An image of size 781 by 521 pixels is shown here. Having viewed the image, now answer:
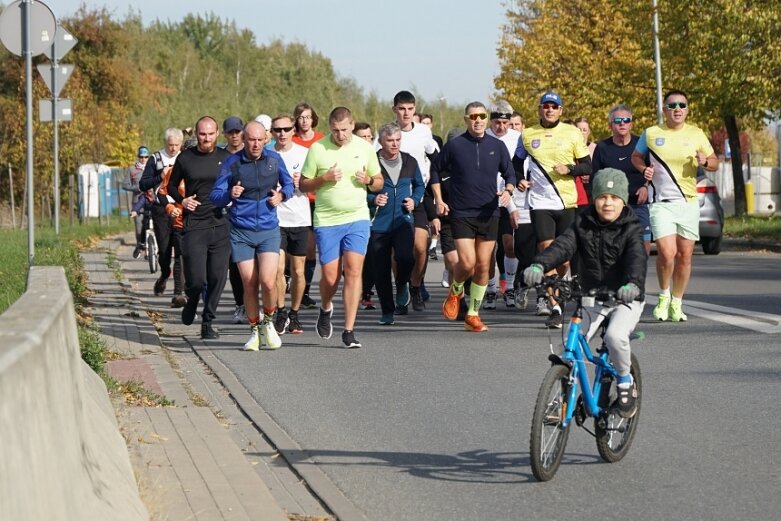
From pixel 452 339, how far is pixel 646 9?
29177 millimetres

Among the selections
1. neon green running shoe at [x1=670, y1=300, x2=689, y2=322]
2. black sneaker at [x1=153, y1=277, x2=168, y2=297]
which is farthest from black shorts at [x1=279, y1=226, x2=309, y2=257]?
black sneaker at [x1=153, y1=277, x2=168, y2=297]

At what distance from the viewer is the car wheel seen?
2619cm

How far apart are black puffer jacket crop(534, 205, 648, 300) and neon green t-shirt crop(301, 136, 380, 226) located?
16.6ft

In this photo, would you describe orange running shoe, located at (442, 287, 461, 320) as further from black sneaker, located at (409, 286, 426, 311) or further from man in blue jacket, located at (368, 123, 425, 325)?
black sneaker, located at (409, 286, 426, 311)

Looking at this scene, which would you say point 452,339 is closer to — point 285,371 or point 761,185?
point 285,371

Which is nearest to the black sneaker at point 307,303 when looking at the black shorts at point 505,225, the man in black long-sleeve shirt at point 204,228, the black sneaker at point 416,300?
the black sneaker at point 416,300

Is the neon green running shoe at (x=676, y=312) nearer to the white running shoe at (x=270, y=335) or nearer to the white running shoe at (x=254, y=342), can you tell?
the white running shoe at (x=270, y=335)

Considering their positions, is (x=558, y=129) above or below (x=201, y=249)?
above

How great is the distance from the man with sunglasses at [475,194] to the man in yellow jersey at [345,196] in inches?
48.8

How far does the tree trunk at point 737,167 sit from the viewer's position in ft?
132

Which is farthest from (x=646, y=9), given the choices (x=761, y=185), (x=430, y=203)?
(x=430, y=203)

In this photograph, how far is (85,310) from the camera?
1592 cm

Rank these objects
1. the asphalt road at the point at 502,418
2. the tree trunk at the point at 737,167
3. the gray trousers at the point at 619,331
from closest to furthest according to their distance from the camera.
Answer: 1. the asphalt road at the point at 502,418
2. the gray trousers at the point at 619,331
3. the tree trunk at the point at 737,167

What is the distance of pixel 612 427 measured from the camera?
7746 mm
